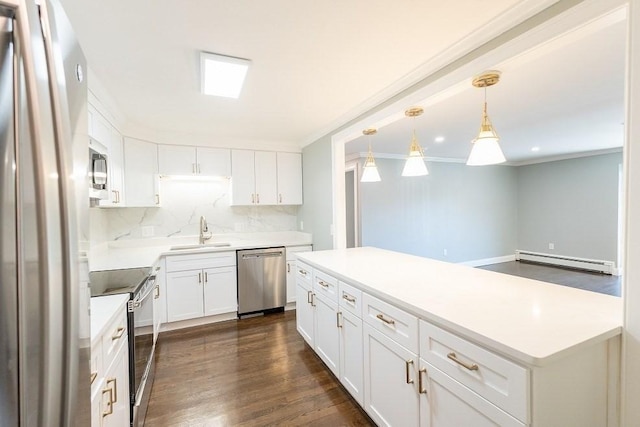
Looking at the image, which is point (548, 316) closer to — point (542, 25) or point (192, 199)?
point (542, 25)

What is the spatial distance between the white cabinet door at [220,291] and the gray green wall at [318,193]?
1.15 metres

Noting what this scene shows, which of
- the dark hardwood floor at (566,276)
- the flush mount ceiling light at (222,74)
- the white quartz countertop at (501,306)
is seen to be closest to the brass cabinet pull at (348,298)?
the white quartz countertop at (501,306)

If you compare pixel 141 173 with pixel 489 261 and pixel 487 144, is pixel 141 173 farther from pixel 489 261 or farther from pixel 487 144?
pixel 489 261

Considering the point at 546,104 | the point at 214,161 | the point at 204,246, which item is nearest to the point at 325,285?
the point at 204,246

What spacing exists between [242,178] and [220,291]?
4.91 feet

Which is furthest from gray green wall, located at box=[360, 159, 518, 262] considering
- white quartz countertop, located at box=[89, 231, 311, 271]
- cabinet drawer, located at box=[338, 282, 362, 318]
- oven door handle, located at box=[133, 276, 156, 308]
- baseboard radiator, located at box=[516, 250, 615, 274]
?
oven door handle, located at box=[133, 276, 156, 308]

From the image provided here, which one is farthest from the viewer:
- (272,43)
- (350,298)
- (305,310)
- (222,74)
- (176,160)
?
(176,160)

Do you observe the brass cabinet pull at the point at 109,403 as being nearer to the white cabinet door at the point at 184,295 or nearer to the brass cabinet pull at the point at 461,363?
the brass cabinet pull at the point at 461,363

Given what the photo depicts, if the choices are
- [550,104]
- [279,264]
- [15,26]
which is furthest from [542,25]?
[279,264]

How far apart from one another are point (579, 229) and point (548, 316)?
6570 mm

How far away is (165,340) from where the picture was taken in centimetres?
297

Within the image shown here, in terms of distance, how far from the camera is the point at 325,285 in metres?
2.24

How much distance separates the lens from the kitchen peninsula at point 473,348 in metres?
0.95

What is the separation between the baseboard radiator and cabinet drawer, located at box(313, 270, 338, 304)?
655 cm
